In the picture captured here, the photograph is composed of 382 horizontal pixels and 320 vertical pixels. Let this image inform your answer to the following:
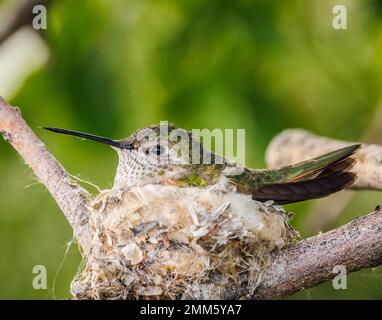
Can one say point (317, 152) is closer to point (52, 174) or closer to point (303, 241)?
point (303, 241)

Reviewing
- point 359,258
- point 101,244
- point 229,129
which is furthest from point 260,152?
point 359,258

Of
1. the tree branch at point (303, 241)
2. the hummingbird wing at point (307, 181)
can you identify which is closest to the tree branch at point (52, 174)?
the tree branch at point (303, 241)

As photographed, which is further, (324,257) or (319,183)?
(319,183)

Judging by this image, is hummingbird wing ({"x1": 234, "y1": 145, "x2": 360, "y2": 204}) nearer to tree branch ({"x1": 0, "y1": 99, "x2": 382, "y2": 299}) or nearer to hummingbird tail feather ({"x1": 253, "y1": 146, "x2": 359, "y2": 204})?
hummingbird tail feather ({"x1": 253, "y1": 146, "x2": 359, "y2": 204})

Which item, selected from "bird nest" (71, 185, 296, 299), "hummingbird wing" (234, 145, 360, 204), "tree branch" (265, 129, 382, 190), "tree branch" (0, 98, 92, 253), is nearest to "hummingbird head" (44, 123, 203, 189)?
"hummingbird wing" (234, 145, 360, 204)

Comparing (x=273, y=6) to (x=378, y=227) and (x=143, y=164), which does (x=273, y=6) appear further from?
(x=378, y=227)

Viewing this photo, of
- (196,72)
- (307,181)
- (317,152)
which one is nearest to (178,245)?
(307,181)

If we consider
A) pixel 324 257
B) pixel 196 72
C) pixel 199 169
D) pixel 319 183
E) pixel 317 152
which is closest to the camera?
pixel 324 257

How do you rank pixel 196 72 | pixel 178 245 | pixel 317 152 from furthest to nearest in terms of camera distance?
pixel 196 72, pixel 317 152, pixel 178 245
